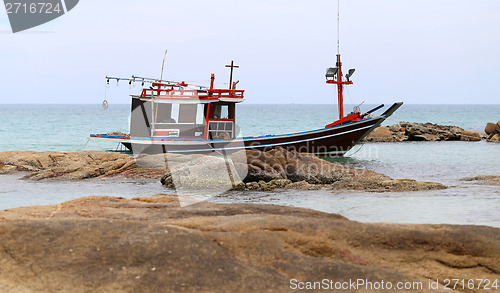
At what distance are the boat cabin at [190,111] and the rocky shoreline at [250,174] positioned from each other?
461 cm

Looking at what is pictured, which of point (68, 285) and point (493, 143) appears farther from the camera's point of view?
point (493, 143)

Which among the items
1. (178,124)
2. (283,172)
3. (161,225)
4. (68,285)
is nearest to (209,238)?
(161,225)

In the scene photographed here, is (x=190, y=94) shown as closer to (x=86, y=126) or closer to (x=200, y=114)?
(x=200, y=114)

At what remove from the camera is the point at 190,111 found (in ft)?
76.9

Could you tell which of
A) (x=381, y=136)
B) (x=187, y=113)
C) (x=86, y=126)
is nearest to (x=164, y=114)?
(x=187, y=113)

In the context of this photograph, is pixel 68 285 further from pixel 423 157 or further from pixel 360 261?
pixel 423 157

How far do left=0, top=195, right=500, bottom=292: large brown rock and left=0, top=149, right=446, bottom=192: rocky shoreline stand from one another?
9515 millimetres

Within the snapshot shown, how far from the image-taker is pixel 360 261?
4828mm

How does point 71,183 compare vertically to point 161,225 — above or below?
below

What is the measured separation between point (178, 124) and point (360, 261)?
19.6 meters

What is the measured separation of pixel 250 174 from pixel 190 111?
8.58m

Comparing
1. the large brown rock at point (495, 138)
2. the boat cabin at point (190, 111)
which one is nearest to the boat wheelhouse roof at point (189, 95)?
the boat cabin at point (190, 111)

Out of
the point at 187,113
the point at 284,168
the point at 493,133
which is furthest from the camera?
the point at 493,133

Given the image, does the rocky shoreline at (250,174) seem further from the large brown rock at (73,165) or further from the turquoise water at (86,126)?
the turquoise water at (86,126)
